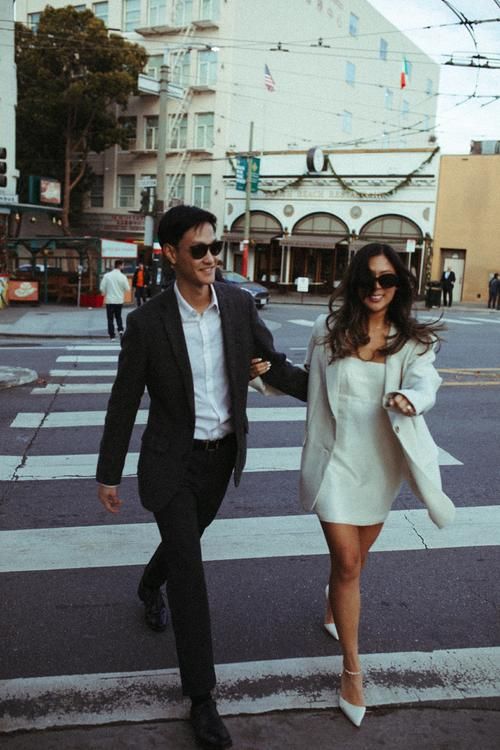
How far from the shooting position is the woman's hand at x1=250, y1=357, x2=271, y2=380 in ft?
11.1

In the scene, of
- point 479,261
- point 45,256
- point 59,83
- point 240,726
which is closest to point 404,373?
point 240,726

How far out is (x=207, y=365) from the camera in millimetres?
3160

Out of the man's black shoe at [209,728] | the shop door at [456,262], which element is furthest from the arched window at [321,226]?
the man's black shoe at [209,728]

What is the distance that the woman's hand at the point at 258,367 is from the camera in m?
3.38

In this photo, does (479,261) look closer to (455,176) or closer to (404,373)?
(455,176)

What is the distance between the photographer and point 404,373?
3.09m

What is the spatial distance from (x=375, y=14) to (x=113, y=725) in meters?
54.3

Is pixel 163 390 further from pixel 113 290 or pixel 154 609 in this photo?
pixel 113 290

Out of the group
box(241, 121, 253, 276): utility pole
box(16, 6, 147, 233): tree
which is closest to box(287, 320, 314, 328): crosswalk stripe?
box(241, 121, 253, 276): utility pole

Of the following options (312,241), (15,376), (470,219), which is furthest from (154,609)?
(312,241)

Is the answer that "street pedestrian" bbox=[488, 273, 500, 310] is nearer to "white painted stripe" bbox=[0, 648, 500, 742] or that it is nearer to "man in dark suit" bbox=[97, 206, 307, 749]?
"white painted stripe" bbox=[0, 648, 500, 742]

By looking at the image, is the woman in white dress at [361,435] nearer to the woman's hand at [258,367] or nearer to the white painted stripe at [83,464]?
the woman's hand at [258,367]

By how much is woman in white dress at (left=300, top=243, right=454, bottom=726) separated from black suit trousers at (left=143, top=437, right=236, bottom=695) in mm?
408

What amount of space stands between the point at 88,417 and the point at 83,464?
196 centimetres
